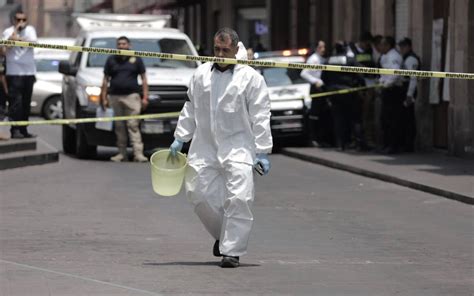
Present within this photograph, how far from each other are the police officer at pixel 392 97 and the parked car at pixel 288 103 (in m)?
2.12

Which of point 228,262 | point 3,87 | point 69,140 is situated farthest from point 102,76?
point 228,262

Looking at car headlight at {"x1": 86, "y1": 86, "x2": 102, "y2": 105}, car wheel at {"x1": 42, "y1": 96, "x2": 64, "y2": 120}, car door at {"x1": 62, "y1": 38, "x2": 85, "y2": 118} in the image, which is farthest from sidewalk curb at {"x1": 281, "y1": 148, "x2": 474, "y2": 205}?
car wheel at {"x1": 42, "y1": 96, "x2": 64, "y2": 120}

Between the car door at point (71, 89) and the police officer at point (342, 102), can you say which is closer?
the car door at point (71, 89)

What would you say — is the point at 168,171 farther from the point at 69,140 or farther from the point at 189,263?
the point at 69,140

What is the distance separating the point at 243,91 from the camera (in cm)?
1084

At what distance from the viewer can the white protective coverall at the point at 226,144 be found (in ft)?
35.2

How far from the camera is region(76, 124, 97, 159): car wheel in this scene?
22.6 meters

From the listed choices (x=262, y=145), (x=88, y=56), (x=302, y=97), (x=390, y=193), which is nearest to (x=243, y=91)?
(x=262, y=145)

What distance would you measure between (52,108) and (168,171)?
81.7 feet

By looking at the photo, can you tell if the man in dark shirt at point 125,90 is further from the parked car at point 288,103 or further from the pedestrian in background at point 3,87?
the parked car at point 288,103

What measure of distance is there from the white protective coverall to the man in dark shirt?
10.4 metres

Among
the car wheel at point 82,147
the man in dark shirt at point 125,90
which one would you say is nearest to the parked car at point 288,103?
the car wheel at point 82,147

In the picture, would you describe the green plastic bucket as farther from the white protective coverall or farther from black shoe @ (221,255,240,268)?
black shoe @ (221,255,240,268)

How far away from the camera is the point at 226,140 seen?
427 inches
